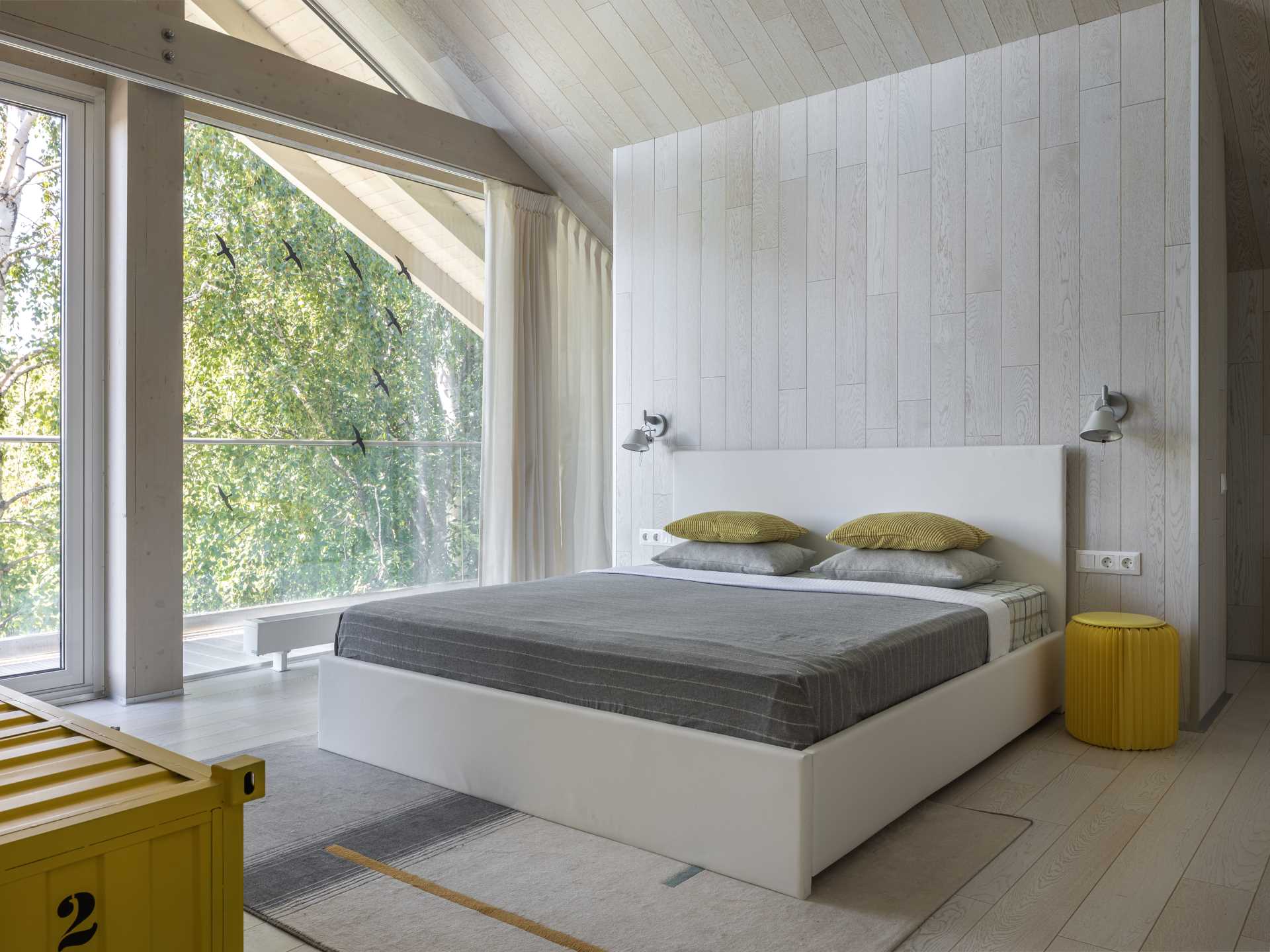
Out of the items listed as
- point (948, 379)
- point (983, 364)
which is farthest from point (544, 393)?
point (983, 364)

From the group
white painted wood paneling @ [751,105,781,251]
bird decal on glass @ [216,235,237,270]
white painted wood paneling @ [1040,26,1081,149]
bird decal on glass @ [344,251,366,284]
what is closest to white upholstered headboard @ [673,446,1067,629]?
white painted wood paneling @ [751,105,781,251]

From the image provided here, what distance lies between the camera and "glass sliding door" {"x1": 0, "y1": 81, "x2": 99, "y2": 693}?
3625 millimetres

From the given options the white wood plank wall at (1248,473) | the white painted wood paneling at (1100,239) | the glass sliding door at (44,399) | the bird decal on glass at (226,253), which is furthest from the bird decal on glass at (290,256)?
the white wood plank wall at (1248,473)

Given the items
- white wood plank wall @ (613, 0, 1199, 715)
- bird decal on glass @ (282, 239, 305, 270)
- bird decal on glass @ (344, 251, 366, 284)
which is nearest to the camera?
white wood plank wall @ (613, 0, 1199, 715)

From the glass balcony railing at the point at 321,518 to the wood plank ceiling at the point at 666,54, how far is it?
5.93 ft

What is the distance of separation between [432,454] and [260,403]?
3.32 feet

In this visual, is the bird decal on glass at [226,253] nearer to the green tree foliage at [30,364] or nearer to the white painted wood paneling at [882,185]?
the green tree foliage at [30,364]

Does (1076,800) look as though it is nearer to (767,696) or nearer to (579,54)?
(767,696)

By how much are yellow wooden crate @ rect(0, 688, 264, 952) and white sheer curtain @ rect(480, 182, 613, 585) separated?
11.8ft

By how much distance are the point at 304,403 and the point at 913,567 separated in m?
2.84

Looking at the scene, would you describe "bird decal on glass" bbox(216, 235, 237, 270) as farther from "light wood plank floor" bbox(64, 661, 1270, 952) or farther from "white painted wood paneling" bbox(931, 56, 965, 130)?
"white painted wood paneling" bbox(931, 56, 965, 130)

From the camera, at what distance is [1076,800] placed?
2641mm

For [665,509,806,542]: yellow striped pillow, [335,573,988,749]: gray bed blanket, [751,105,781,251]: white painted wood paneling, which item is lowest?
[335,573,988,749]: gray bed blanket

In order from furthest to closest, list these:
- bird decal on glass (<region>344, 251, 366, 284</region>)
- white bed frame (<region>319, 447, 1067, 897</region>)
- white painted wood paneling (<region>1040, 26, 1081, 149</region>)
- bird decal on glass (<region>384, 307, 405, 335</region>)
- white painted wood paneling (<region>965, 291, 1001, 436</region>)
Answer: bird decal on glass (<region>384, 307, 405, 335</region>)
bird decal on glass (<region>344, 251, 366, 284</region>)
white painted wood paneling (<region>965, 291, 1001, 436</region>)
white painted wood paneling (<region>1040, 26, 1081, 149</region>)
white bed frame (<region>319, 447, 1067, 897</region>)
